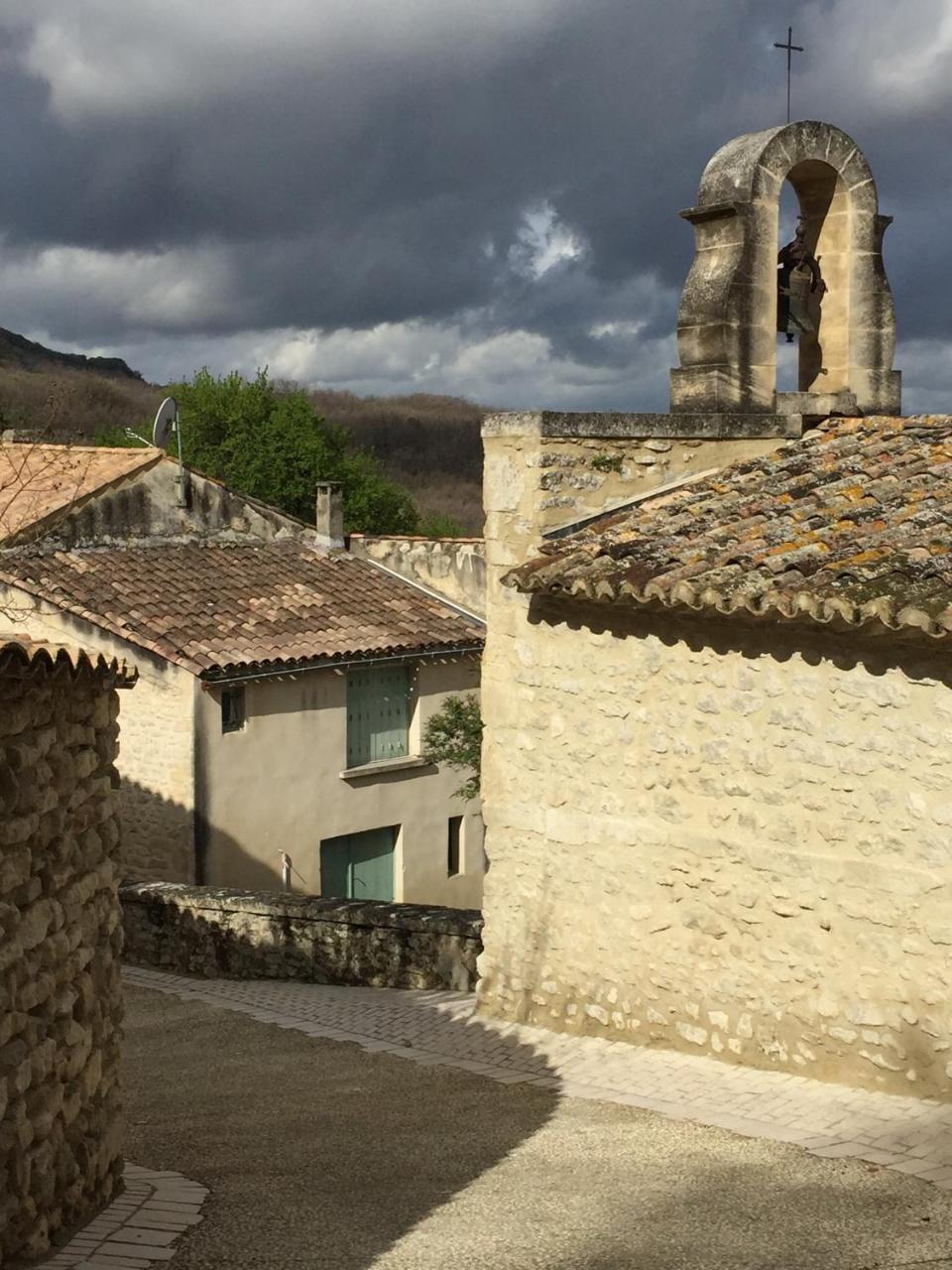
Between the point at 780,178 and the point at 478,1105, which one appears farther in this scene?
the point at 780,178

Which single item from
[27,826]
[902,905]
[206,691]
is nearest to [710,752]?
[902,905]

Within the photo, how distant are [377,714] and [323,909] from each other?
8090 millimetres

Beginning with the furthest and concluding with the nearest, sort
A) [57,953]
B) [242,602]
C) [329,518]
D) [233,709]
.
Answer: [329,518] → [242,602] → [233,709] → [57,953]

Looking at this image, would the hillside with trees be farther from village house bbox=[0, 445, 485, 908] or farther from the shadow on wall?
the shadow on wall

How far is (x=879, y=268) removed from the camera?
37.2 feet

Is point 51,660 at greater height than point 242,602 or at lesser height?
lesser

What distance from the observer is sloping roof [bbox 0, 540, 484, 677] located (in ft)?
60.1

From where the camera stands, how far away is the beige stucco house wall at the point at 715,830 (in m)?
7.91

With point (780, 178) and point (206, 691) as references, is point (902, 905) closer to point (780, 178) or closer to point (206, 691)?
point (780, 178)

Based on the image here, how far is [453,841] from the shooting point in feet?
71.6

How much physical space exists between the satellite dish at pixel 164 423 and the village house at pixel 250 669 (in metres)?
1.69

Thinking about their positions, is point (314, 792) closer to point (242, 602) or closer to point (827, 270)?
point (242, 602)

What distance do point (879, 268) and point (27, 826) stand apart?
8248 mm


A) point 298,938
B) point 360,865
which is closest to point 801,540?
point 298,938
